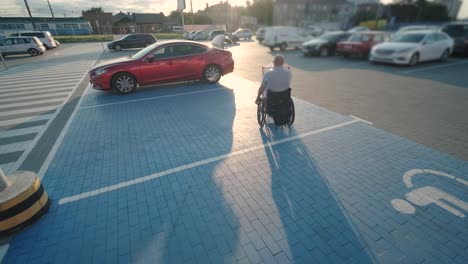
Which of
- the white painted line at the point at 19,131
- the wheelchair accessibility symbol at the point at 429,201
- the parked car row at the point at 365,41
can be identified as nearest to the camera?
the wheelchair accessibility symbol at the point at 429,201

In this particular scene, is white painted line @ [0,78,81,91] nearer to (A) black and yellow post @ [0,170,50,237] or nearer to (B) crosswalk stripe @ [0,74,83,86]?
(B) crosswalk stripe @ [0,74,83,86]

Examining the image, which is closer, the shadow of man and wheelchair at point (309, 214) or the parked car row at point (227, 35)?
the shadow of man and wheelchair at point (309, 214)

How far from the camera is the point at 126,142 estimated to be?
507 centimetres

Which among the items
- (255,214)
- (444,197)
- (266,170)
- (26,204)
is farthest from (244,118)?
(26,204)

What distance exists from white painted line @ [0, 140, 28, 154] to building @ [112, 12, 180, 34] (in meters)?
64.3

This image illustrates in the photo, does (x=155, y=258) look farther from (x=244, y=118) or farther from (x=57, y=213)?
(x=244, y=118)

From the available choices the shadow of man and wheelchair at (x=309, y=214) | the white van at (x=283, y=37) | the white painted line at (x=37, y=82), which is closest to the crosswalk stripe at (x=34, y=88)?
the white painted line at (x=37, y=82)

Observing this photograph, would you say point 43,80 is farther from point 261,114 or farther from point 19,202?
point 261,114

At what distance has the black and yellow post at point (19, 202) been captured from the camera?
9.03ft

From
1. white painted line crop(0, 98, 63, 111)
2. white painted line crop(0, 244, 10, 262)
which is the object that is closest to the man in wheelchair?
white painted line crop(0, 244, 10, 262)

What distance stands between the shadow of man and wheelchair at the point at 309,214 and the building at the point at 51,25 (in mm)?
67562

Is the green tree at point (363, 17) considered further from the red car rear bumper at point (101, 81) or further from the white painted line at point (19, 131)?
the white painted line at point (19, 131)

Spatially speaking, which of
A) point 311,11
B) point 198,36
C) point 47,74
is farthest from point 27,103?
point 311,11

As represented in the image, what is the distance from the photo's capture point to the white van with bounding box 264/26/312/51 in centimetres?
2025
